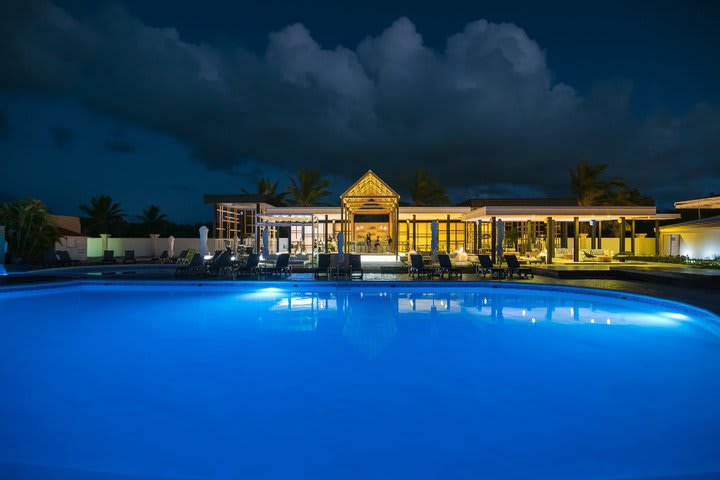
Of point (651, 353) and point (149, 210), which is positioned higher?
point (149, 210)

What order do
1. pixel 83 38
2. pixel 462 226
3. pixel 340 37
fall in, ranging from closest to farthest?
pixel 83 38
pixel 462 226
pixel 340 37

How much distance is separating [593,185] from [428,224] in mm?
11997

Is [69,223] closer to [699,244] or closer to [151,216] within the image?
[151,216]

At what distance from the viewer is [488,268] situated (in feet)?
48.2

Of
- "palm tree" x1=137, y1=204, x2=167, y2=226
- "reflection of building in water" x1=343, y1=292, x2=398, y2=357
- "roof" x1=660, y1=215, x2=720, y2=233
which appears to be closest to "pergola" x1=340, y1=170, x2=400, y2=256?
"reflection of building in water" x1=343, y1=292, x2=398, y2=357

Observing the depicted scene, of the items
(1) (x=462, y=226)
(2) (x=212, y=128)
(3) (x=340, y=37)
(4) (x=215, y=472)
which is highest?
(3) (x=340, y=37)

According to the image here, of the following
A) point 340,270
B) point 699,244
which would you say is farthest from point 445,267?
point 699,244

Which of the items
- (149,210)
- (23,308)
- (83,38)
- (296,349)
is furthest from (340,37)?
(296,349)

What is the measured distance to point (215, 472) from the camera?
308 cm

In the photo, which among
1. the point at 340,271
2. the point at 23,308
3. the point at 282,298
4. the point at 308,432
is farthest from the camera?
the point at 340,271

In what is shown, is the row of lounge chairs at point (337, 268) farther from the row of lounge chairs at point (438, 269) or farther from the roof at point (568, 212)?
the roof at point (568, 212)

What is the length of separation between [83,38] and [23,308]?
20.0 m

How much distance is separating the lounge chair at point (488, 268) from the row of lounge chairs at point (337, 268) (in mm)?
4382

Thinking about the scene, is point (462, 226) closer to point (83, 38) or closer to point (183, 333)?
point (183, 333)
